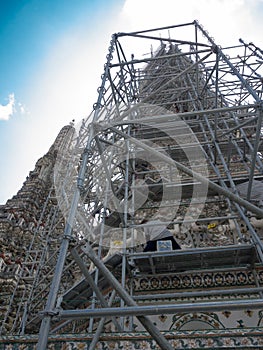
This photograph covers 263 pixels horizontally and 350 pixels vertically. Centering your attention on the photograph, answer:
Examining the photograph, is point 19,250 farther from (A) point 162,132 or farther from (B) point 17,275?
(A) point 162,132

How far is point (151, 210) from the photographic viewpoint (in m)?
7.84

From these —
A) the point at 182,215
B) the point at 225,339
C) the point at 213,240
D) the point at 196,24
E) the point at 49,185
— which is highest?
the point at 49,185

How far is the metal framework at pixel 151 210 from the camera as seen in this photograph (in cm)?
284

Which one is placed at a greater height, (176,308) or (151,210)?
(151,210)

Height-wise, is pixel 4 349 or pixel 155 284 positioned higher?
pixel 155 284

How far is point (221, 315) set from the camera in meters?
4.98

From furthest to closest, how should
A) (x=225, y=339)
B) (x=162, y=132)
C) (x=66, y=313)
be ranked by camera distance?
(x=162, y=132)
(x=225, y=339)
(x=66, y=313)

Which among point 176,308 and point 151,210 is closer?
point 176,308

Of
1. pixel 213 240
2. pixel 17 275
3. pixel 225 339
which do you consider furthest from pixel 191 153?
pixel 17 275

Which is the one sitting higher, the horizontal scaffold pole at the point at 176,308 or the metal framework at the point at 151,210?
the metal framework at the point at 151,210

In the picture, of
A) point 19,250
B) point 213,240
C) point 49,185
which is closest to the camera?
point 213,240

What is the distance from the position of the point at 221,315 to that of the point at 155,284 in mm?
1223

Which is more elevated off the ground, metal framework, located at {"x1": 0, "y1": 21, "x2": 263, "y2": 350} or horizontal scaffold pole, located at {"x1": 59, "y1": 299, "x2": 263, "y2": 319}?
metal framework, located at {"x1": 0, "y1": 21, "x2": 263, "y2": 350}

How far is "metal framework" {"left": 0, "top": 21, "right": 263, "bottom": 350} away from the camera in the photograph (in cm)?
284
